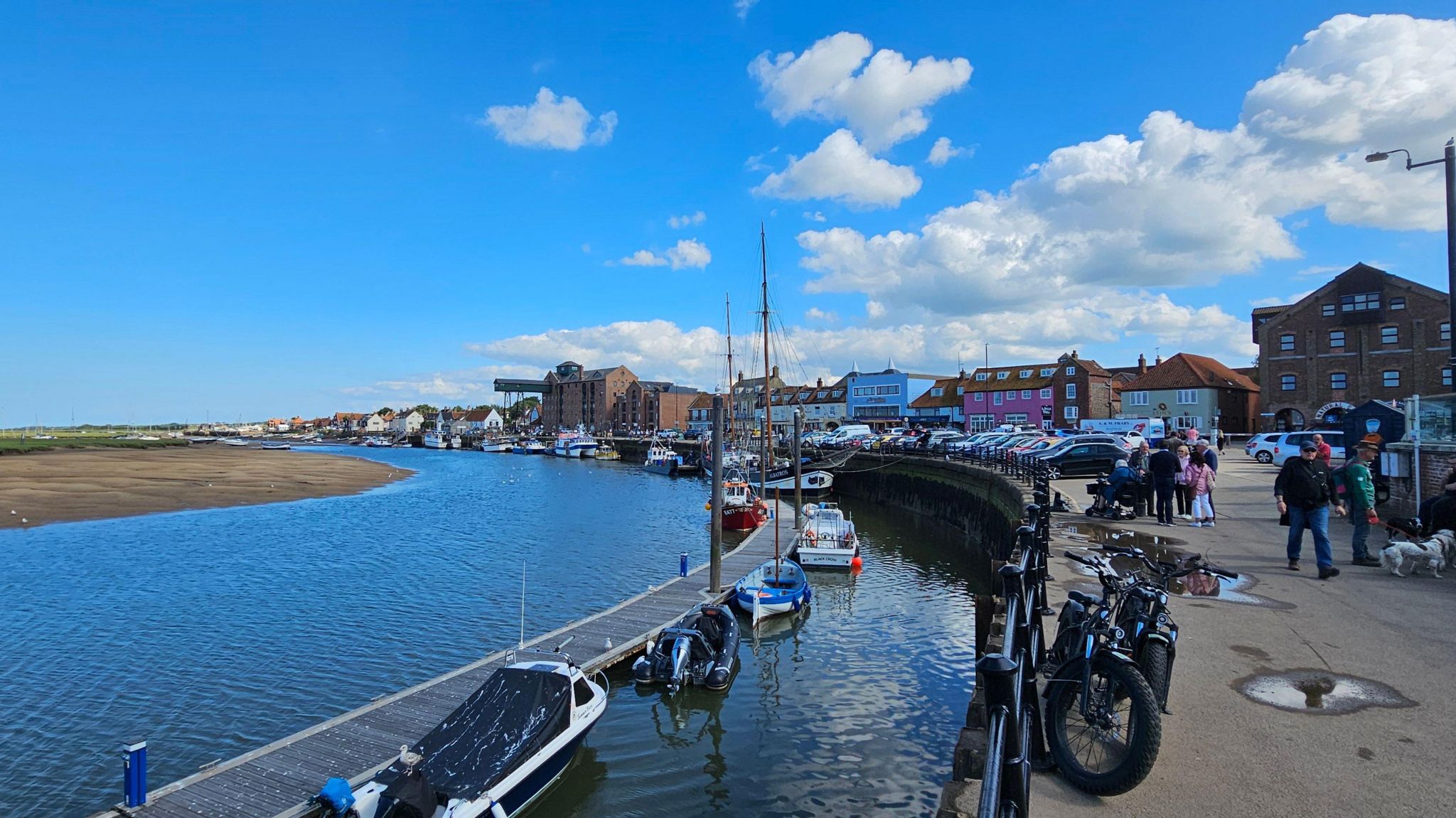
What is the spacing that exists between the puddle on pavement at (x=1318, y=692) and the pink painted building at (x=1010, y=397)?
213 ft

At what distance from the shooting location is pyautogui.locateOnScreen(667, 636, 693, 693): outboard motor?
14633mm

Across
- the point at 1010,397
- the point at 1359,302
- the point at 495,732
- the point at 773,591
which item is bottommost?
the point at 773,591

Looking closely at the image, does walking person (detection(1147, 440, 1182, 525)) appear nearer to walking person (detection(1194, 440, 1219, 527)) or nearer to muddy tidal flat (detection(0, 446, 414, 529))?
walking person (detection(1194, 440, 1219, 527))

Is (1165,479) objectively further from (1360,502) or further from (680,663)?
(680,663)

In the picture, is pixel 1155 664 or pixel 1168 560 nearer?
pixel 1155 664

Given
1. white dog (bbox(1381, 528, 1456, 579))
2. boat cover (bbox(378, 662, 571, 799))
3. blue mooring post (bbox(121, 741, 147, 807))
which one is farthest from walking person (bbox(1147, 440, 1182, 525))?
blue mooring post (bbox(121, 741, 147, 807))

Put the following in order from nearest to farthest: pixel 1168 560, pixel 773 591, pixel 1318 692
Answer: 1. pixel 1318 692
2. pixel 1168 560
3. pixel 773 591

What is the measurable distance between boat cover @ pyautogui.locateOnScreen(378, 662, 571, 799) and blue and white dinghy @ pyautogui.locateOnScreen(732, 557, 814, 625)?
856cm

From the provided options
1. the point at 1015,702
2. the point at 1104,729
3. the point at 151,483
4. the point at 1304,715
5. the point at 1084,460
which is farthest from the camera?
the point at 151,483

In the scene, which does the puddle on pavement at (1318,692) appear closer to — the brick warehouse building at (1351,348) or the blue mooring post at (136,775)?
the blue mooring post at (136,775)

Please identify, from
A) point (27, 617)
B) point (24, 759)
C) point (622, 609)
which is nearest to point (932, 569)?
point (622, 609)

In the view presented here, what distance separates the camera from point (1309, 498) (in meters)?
11.4

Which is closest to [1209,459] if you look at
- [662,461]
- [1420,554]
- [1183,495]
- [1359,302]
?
[1183,495]

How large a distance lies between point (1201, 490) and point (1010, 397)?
62868 millimetres
